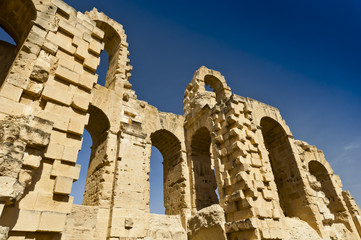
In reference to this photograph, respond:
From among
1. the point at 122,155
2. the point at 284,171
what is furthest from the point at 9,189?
the point at 284,171

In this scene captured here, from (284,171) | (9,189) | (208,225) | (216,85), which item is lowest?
(9,189)

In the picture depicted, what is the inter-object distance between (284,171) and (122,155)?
5.94 metres

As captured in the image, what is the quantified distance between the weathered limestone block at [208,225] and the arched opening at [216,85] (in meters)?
6.87

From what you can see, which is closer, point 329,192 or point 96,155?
point 96,155

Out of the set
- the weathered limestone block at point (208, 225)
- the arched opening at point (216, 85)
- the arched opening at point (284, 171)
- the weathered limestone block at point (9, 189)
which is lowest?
the weathered limestone block at point (9, 189)

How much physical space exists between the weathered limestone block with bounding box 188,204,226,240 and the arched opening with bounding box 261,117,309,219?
2957mm

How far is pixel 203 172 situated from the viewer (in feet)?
30.6

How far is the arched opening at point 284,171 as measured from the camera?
25.3ft

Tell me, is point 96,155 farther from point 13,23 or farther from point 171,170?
point 13,23

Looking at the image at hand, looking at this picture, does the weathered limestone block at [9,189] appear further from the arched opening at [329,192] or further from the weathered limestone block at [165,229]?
the arched opening at [329,192]

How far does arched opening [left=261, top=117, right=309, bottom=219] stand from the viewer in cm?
770

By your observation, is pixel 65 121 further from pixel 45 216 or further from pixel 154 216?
pixel 154 216

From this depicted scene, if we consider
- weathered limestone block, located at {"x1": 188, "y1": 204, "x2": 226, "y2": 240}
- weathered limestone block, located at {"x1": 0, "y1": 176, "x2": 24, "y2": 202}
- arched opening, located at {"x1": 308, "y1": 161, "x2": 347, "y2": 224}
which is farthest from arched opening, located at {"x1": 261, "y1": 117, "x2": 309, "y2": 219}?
weathered limestone block, located at {"x1": 0, "y1": 176, "x2": 24, "y2": 202}

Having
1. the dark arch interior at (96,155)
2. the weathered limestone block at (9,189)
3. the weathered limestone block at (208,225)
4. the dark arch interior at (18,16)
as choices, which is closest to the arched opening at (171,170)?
the weathered limestone block at (208,225)
